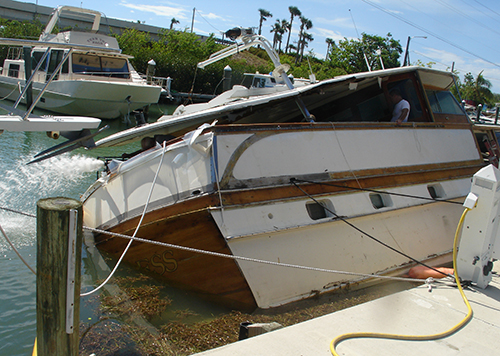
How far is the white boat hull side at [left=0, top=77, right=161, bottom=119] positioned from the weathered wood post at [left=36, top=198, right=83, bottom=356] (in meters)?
18.1

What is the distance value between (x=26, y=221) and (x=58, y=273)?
5.50 metres

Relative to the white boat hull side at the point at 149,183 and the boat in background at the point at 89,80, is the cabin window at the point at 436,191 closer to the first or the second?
the white boat hull side at the point at 149,183

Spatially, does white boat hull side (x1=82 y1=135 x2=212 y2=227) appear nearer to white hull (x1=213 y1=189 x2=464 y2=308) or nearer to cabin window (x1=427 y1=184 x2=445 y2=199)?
white hull (x1=213 y1=189 x2=464 y2=308)

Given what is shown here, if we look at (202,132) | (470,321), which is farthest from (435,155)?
(202,132)

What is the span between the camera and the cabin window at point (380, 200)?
6238mm

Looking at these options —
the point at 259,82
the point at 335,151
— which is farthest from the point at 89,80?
the point at 335,151

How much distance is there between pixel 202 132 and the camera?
4984mm

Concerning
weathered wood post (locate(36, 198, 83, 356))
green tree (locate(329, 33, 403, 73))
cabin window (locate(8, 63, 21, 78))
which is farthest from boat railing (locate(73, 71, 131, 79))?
green tree (locate(329, 33, 403, 73))

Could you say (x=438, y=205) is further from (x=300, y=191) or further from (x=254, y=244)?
(x=254, y=244)

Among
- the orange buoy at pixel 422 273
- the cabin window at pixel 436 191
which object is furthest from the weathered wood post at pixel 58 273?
the cabin window at pixel 436 191

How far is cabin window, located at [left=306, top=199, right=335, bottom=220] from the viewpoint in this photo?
5.48 m

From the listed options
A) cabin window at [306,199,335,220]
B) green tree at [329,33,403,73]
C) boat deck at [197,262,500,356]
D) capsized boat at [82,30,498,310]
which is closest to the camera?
boat deck at [197,262,500,356]

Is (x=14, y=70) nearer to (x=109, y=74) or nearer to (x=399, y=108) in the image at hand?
(x=109, y=74)

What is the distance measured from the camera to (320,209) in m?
5.58
